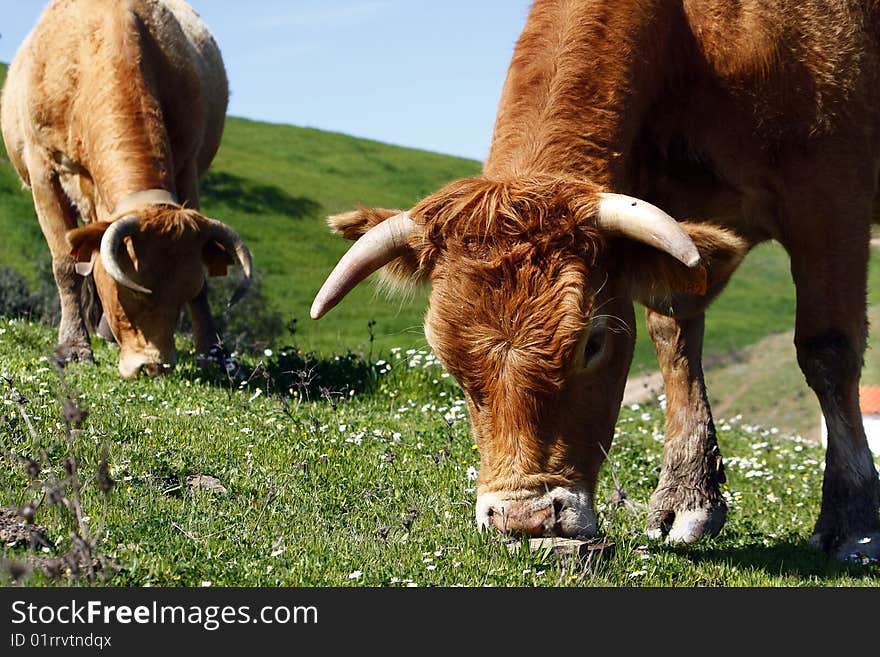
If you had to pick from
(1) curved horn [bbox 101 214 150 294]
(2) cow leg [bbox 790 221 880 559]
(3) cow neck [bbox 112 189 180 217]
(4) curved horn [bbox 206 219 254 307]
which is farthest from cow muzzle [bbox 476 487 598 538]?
(3) cow neck [bbox 112 189 180 217]

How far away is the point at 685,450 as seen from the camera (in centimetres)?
762

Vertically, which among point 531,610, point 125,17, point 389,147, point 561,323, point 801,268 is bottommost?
point 531,610

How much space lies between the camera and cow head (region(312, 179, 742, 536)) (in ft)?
16.1

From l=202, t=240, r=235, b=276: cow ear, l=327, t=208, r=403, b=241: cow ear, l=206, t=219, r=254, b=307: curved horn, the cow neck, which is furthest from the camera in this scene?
l=202, t=240, r=235, b=276: cow ear

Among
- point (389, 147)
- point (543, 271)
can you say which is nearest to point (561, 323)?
point (543, 271)

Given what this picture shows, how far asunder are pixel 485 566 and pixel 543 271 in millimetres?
1327

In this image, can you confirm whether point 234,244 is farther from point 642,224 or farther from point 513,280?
point 642,224

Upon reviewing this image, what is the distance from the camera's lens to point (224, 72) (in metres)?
15.8

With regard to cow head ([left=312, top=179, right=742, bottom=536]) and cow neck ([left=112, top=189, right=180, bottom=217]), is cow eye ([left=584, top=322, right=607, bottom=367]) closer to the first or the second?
cow head ([left=312, top=179, right=742, bottom=536])

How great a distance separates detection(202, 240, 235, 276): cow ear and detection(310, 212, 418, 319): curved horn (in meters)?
6.02

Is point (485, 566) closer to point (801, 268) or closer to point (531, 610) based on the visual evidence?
point (531, 610)

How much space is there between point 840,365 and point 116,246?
20.9 feet

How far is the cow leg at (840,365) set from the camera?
257 inches

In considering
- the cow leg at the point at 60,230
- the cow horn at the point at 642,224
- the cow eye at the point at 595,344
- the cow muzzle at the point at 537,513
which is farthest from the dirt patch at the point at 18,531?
the cow leg at the point at 60,230
